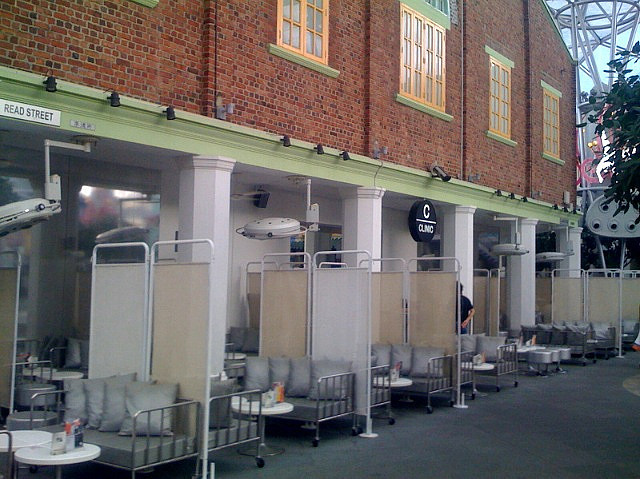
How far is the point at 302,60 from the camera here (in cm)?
1358

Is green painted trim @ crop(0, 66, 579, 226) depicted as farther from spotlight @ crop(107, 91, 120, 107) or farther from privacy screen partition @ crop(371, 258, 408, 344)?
privacy screen partition @ crop(371, 258, 408, 344)

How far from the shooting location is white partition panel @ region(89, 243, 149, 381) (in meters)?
9.14

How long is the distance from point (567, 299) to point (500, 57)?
24.9ft

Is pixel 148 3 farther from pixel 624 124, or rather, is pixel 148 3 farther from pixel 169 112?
pixel 624 124

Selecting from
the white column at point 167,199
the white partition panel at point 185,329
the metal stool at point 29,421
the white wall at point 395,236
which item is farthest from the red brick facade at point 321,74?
the metal stool at point 29,421

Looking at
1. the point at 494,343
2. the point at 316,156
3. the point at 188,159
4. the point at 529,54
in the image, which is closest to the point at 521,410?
the point at 494,343

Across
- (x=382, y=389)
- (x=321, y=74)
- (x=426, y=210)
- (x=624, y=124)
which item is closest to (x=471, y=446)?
(x=382, y=389)

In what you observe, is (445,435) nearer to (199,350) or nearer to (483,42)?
(199,350)

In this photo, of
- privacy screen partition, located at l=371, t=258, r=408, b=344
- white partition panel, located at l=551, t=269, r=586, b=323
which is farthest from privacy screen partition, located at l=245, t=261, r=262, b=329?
white partition panel, located at l=551, t=269, r=586, b=323

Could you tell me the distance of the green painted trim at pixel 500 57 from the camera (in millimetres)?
20172

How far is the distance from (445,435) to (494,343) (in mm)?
5297

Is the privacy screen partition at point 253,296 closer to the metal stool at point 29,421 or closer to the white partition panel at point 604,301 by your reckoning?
the metal stool at point 29,421

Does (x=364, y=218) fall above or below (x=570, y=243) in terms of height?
below

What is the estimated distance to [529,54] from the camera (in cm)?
2262
